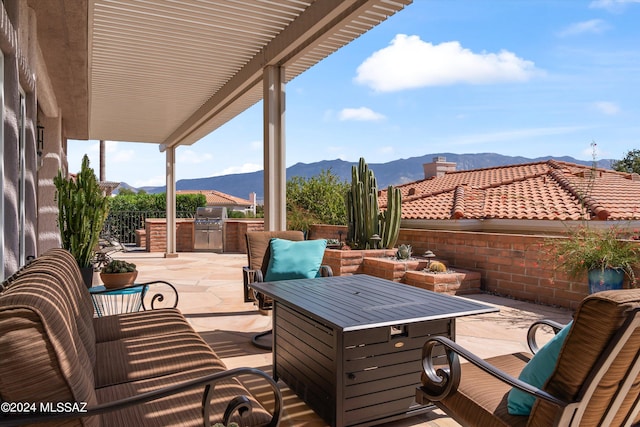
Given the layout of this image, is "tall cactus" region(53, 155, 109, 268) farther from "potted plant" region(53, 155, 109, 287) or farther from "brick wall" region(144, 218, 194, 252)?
"brick wall" region(144, 218, 194, 252)

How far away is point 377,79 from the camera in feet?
359

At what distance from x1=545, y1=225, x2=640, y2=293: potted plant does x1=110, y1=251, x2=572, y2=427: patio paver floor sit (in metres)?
0.51

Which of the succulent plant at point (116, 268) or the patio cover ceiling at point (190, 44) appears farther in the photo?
the patio cover ceiling at point (190, 44)

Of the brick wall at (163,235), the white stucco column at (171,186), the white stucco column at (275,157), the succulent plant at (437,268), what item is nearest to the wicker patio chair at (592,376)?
the white stucco column at (275,157)

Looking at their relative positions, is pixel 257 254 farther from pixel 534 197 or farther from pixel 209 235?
pixel 209 235

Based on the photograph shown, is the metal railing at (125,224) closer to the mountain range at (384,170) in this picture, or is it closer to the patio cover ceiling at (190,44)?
the patio cover ceiling at (190,44)

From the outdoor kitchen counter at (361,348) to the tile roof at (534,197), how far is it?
5003 mm

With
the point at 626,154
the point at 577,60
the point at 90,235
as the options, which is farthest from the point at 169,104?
the point at 577,60

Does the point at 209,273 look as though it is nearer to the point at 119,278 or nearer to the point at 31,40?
the point at 119,278

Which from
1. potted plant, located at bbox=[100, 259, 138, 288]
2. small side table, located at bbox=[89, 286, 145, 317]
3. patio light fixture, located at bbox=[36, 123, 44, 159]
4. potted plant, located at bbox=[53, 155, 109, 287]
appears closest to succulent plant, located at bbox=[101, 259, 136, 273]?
potted plant, located at bbox=[100, 259, 138, 288]

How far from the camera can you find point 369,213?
719 centimetres

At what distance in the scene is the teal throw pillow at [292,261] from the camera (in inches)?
157

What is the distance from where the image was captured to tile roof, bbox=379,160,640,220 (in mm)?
7898

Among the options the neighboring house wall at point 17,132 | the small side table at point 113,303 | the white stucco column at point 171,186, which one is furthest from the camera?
the white stucco column at point 171,186
